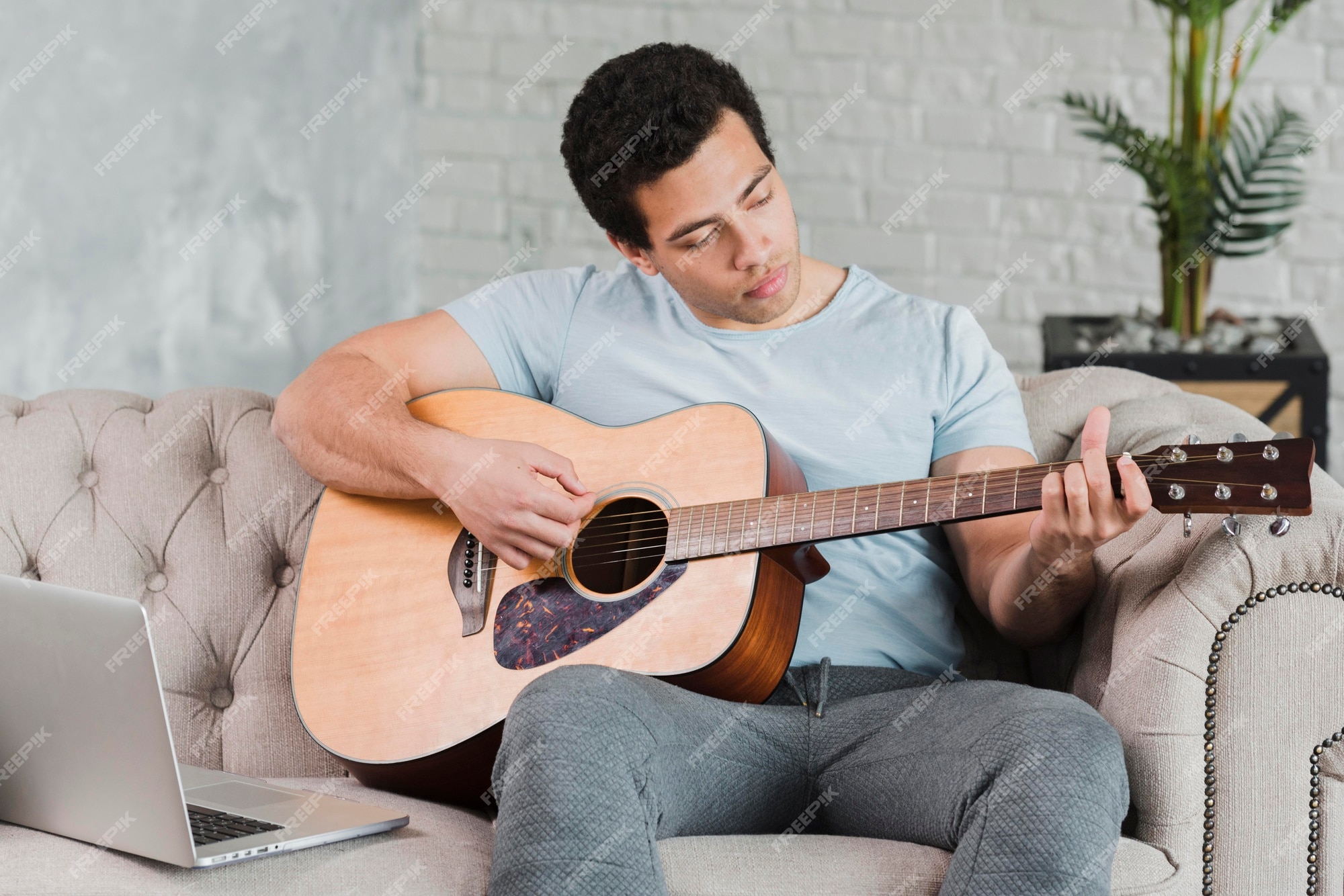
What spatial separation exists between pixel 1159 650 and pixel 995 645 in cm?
40

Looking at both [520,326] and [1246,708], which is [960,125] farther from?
[1246,708]

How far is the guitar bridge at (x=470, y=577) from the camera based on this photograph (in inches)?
51.9

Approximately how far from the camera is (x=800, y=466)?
1.45m

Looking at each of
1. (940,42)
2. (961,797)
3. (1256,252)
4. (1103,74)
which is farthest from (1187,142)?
(961,797)

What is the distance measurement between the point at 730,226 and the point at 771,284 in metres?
0.09

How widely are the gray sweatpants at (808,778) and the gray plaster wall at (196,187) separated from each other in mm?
1382

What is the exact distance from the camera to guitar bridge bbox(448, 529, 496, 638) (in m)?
1.32

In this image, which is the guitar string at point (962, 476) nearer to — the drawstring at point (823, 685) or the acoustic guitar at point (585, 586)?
the acoustic guitar at point (585, 586)

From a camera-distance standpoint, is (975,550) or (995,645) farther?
(995,645)

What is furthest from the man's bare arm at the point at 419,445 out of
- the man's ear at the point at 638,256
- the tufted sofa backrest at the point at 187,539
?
the man's ear at the point at 638,256

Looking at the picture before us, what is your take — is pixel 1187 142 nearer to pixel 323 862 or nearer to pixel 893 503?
pixel 893 503

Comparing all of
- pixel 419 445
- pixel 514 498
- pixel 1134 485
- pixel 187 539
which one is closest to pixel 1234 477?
pixel 1134 485

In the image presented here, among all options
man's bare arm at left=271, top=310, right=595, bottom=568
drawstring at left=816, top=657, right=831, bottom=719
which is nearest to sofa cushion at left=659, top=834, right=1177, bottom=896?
drawstring at left=816, top=657, right=831, bottom=719

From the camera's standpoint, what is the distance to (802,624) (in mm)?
1385
